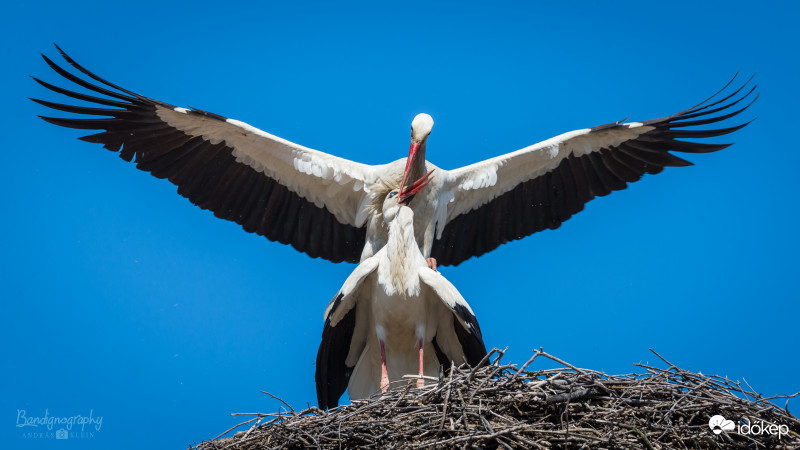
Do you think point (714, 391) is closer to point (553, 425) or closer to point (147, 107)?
point (553, 425)

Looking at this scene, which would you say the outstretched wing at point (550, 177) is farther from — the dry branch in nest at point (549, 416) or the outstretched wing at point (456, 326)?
the dry branch in nest at point (549, 416)

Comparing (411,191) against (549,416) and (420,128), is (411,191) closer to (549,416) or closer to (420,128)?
(420,128)

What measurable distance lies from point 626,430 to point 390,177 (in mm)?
2554

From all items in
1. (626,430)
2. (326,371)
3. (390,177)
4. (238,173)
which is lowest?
(626,430)

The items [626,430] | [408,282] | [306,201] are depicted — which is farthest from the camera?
[306,201]

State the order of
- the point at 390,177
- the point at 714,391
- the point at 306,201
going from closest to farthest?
the point at 714,391 → the point at 390,177 → the point at 306,201

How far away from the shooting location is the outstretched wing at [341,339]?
5504 mm

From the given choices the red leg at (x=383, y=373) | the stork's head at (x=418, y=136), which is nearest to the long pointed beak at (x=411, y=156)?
the stork's head at (x=418, y=136)

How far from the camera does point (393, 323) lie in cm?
562

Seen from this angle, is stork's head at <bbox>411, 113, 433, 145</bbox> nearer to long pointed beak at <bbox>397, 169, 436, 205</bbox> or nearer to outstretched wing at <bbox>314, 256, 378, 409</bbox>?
long pointed beak at <bbox>397, 169, 436, 205</bbox>

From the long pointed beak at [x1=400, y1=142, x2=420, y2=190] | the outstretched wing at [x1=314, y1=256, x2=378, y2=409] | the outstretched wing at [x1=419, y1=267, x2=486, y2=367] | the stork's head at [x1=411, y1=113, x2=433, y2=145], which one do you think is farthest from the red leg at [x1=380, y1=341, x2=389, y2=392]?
the stork's head at [x1=411, y1=113, x2=433, y2=145]

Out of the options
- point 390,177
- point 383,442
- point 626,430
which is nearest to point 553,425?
point 626,430

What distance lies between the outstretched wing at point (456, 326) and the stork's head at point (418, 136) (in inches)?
31.7

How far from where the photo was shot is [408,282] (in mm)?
5473
